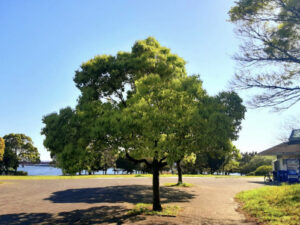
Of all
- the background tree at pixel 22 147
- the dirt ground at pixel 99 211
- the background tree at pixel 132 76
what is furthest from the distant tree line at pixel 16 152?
the background tree at pixel 132 76

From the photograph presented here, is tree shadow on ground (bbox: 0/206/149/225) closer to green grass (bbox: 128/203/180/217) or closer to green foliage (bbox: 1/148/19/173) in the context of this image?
green grass (bbox: 128/203/180/217)

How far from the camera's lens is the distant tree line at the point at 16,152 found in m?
58.7

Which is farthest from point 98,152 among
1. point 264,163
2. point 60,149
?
point 264,163

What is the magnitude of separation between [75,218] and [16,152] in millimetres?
58674

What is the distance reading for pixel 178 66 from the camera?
15.4 meters

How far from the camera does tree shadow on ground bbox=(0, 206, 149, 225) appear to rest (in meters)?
10.9

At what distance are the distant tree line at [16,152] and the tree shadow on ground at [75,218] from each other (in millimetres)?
54281

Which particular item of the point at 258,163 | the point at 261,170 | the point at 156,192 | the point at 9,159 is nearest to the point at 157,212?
the point at 156,192

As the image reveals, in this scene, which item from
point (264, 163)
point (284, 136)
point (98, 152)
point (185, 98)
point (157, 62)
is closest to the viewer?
point (185, 98)

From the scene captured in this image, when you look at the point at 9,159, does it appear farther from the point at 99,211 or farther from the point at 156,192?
the point at 156,192

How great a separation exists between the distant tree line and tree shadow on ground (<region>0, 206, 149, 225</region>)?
54281 millimetres

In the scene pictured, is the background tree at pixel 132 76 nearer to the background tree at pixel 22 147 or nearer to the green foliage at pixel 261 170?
the green foliage at pixel 261 170

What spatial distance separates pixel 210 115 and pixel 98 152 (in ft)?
19.8

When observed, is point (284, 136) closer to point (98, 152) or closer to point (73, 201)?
point (98, 152)
